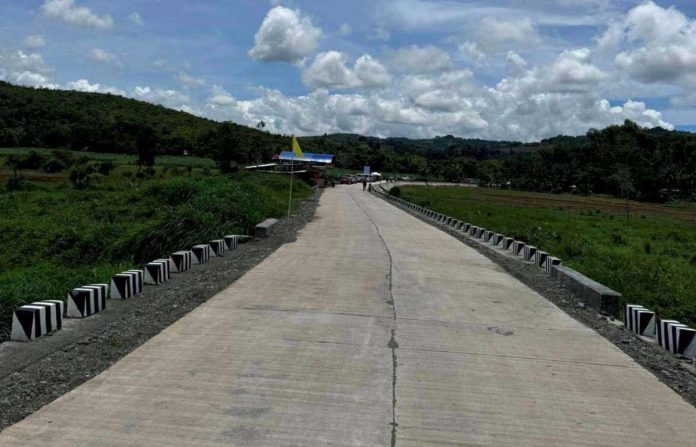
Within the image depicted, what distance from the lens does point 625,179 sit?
56.4 metres

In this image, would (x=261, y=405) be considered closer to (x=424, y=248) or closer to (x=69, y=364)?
(x=69, y=364)

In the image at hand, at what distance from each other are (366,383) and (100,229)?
61.2 ft

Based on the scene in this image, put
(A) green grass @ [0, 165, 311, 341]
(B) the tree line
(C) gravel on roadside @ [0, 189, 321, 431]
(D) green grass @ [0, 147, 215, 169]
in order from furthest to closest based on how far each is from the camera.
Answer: (B) the tree line → (D) green grass @ [0, 147, 215, 169] → (A) green grass @ [0, 165, 311, 341] → (C) gravel on roadside @ [0, 189, 321, 431]

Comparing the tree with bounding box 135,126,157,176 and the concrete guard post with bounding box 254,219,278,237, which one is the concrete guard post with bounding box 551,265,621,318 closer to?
the concrete guard post with bounding box 254,219,278,237

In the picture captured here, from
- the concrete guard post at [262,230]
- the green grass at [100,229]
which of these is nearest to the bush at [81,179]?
the green grass at [100,229]

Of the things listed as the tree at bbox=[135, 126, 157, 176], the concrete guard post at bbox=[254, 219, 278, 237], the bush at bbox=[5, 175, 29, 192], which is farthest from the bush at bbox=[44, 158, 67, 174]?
the concrete guard post at bbox=[254, 219, 278, 237]

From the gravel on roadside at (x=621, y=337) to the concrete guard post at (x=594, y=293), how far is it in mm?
112

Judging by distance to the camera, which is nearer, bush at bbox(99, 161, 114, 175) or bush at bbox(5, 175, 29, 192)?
bush at bbox(5, 175, 29, 192)

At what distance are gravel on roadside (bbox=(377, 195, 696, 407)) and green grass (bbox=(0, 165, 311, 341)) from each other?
8328mm

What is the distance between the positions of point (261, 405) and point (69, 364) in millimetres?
2350

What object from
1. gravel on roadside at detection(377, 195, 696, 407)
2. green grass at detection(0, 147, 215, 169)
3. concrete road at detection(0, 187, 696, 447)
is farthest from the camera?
green grass at detection(0, 147, 215, 169)

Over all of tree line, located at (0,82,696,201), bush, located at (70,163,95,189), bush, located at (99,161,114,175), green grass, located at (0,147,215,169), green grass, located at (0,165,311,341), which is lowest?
green grass, located at (0,165,311,341)

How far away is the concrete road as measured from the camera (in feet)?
15.6

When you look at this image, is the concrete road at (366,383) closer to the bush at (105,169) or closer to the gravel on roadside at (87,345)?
the gravel on roadside at (87,345)
